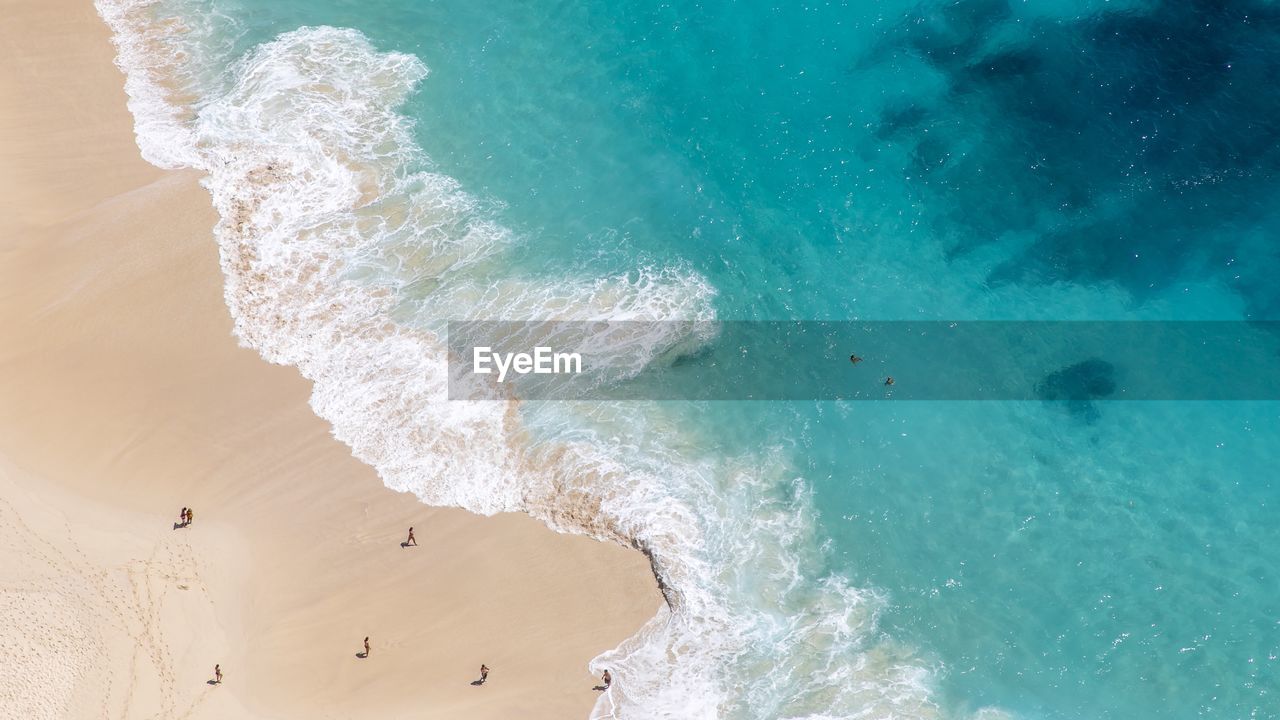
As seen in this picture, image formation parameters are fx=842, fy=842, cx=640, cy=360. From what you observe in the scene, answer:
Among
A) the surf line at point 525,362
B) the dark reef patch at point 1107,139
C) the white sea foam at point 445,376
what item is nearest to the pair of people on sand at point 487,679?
the white sea foam at point 445,376

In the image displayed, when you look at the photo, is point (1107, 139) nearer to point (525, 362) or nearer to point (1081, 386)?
point (1081, 386)

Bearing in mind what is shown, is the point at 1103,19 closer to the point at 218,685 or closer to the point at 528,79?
the point at 528,79

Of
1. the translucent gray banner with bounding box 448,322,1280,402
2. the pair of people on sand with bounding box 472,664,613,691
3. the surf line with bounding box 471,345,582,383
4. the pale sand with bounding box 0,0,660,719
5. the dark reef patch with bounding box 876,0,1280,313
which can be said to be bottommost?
the pale sand with bounding box 0,0,660,719

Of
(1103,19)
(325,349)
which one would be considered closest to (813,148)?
(1103,19)

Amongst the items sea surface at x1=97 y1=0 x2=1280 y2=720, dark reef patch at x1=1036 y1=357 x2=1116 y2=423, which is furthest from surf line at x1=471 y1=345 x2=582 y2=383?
dark reef patch at x1=1036 y1=357 x2=1116 y2=423

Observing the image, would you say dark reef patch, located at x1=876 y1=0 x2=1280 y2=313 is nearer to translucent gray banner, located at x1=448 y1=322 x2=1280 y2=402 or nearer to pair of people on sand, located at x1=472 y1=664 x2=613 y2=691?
translucent gray banner, located at x1=448 y1=322 x2=1280 y2=402

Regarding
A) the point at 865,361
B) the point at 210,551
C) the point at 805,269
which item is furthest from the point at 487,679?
the point at 805,269
